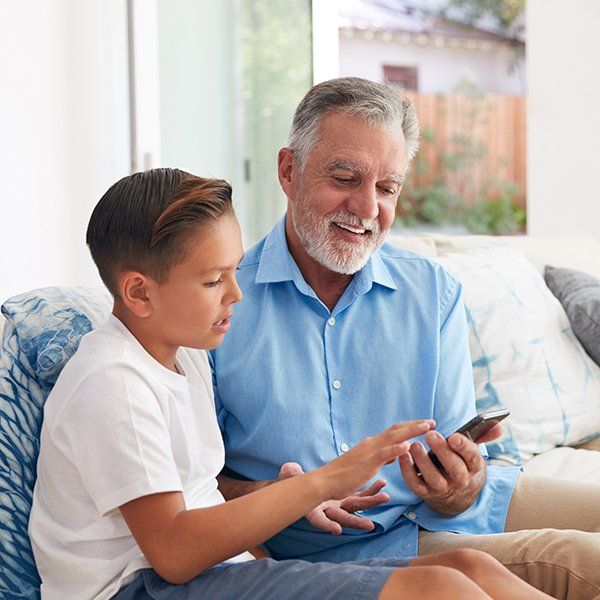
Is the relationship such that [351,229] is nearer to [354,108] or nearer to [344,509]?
[354,108]

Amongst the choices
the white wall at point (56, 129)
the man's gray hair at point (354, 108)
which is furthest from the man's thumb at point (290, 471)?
the white wall at point (56, 129)

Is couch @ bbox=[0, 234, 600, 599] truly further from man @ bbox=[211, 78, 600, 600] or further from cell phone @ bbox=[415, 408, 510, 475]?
cell phone @ bbox=[415, 408, 510, 475]

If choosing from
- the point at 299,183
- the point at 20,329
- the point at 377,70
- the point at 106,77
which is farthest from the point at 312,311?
the point at 377,70

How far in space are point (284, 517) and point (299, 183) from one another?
718mm

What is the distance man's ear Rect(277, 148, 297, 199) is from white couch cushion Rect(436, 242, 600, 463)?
66cm

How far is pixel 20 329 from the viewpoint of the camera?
1.48m

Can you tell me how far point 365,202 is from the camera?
1693 mm

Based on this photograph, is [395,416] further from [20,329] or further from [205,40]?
[205,40]

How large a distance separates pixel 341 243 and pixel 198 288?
0.43 meters

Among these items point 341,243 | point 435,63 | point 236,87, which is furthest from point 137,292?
point 435,63

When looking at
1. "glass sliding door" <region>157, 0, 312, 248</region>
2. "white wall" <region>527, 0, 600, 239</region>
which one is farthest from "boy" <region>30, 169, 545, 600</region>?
"white wall" <region>527, 0, 600, 239</region>

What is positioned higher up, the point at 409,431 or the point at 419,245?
the point at 419,245

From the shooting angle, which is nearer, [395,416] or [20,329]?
[20,329]

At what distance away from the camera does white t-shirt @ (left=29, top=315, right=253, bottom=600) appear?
1.23m
